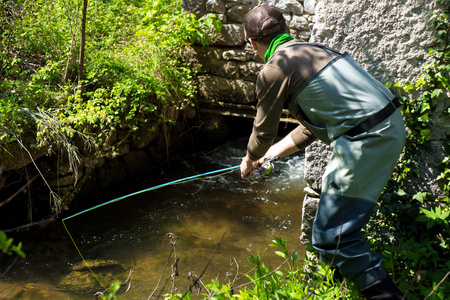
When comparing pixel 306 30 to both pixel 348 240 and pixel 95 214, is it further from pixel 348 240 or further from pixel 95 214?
pixel 348 240

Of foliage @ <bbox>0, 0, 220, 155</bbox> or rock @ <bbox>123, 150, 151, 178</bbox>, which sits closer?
foliage @ <bbox>0, 0, 220, 155</bbox>

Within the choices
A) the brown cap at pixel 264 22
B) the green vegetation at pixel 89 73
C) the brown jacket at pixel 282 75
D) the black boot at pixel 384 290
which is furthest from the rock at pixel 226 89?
the black boot at pixel 384 290

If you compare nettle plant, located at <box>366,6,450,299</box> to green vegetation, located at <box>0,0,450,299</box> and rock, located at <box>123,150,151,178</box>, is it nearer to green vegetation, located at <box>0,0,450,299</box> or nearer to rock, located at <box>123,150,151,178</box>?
green vegetation, located at <box>0,0,450,299</box>

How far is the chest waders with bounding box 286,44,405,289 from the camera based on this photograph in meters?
2.28

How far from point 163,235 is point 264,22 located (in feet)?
9.97

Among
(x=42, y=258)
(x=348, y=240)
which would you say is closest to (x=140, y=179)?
(x=42, y=258)

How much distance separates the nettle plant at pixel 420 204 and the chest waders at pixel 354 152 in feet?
2.06

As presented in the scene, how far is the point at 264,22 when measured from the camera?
252cm

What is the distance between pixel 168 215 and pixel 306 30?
3.01 metres

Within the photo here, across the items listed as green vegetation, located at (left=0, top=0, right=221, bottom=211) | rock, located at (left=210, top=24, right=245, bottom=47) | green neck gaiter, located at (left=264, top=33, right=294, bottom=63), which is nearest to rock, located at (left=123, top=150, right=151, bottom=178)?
green vegetation, located at (left=0, top=0, right=221, bottom=211)

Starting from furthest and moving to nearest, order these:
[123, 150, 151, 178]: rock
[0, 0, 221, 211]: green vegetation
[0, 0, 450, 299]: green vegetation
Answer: [123, 150, 151, 178]: rock < [0, 0, 221, 211]: green vegetation < [0, 0, 450, 299]: green vegetation

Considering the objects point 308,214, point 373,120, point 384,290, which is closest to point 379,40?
point 373,120

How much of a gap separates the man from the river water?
1304 mm

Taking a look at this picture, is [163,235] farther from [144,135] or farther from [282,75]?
[282,75]
